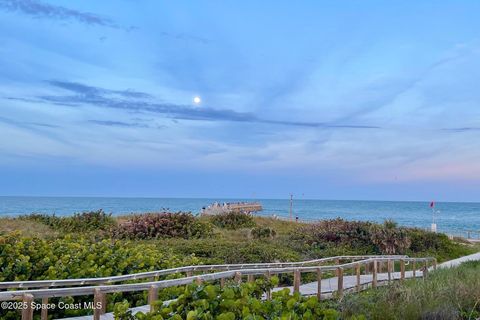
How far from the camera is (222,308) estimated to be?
14.8ft

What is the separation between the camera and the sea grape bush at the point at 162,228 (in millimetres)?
18344

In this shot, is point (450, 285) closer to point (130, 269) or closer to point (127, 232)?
point (130, 269)

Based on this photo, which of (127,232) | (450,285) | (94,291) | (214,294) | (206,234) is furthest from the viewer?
(206,234)

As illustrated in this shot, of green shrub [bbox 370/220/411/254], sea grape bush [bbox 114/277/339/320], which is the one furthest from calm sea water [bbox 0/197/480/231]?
sea grape bush [bbox 114/277/339/320]

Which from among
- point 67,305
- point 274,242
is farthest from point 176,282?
point 274,242

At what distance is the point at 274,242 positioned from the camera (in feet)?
60.3

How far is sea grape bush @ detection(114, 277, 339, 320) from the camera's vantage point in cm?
429

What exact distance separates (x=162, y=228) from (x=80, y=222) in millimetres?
4942

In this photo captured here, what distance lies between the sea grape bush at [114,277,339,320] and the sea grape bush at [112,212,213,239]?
44.3 ft

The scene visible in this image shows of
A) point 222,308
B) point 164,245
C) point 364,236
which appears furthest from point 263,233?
point 222,308

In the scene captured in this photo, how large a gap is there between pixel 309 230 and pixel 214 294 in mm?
18429

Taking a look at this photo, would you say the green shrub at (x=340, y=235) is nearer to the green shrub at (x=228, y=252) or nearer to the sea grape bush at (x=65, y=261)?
the green shrub at (x=228, y=252)

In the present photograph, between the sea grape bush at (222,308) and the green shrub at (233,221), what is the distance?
68.7 feet

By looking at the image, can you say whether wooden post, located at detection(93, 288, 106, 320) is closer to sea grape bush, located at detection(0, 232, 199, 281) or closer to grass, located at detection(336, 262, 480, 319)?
sea grape bush, located at detection(0, 232, 199, 281)
